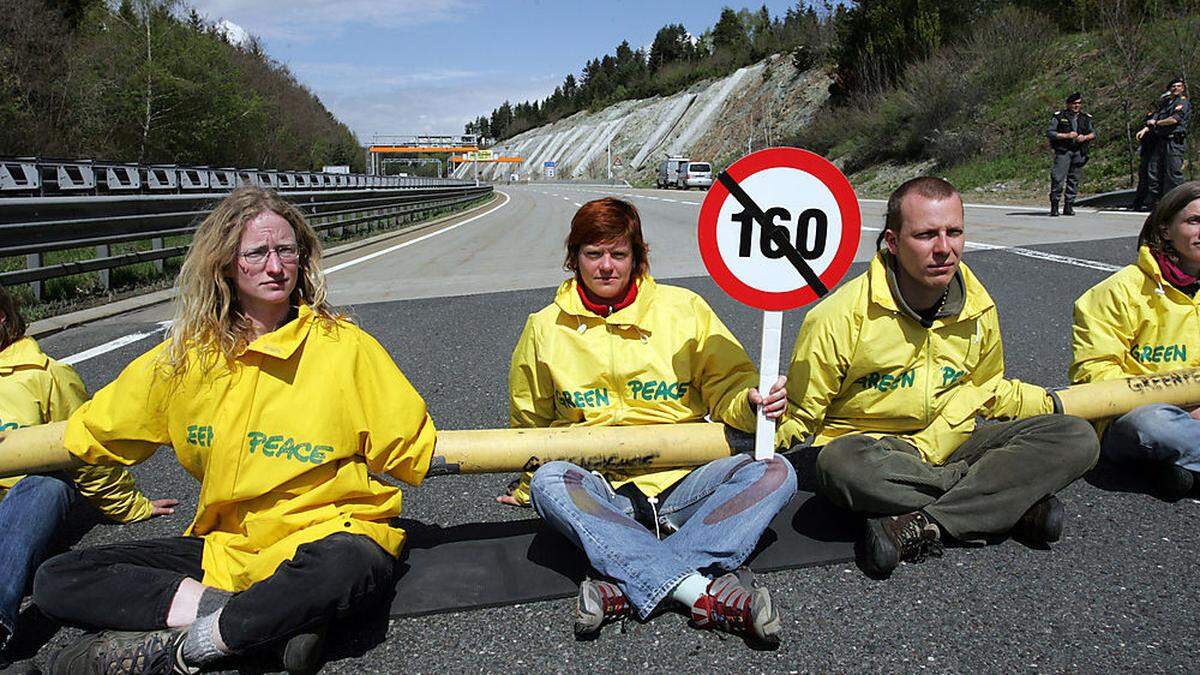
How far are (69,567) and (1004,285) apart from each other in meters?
8.86

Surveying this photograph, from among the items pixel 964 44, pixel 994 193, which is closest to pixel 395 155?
pixel 964 44

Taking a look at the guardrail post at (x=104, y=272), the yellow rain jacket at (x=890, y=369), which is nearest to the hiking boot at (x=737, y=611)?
the yellow rain jacket at (x=890, y=369)

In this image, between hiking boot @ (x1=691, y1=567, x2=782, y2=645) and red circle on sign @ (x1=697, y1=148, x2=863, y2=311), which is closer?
hiking boot @ (x1=691, y1=567, x2=782, y2=645)

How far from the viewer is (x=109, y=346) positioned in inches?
296

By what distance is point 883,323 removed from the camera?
3.43m

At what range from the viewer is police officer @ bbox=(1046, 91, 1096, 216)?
16.4 m

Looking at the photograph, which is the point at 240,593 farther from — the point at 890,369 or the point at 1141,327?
the point at 1141,327

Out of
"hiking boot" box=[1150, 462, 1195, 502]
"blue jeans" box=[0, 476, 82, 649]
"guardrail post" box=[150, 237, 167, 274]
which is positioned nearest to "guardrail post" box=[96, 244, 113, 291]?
"guardrail post" box=[150, 237, 167, 274]

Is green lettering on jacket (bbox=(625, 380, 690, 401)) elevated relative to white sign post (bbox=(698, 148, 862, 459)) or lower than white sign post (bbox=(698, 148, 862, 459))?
lower

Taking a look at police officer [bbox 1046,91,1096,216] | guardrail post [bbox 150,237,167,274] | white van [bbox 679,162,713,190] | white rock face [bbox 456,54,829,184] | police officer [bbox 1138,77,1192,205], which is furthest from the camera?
white rock face [bbox 456,54,829,184]

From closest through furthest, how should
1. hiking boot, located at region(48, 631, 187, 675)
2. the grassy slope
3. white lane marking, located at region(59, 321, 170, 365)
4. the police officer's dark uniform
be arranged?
hiking boot, located at region(48, 631, 187, 675)
white lane marking, located at region(59, 321, 170, 365)
the police officer's dark uniform
the grassy slope

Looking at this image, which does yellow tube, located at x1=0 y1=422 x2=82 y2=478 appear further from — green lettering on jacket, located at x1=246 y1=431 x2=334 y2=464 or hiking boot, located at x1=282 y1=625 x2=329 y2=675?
hiking boot, located at x1=282 y1=625 x2=329 y2=675

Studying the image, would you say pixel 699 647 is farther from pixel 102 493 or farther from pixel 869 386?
pixel 102 493

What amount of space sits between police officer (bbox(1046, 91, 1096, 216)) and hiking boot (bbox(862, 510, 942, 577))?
50.6ft
